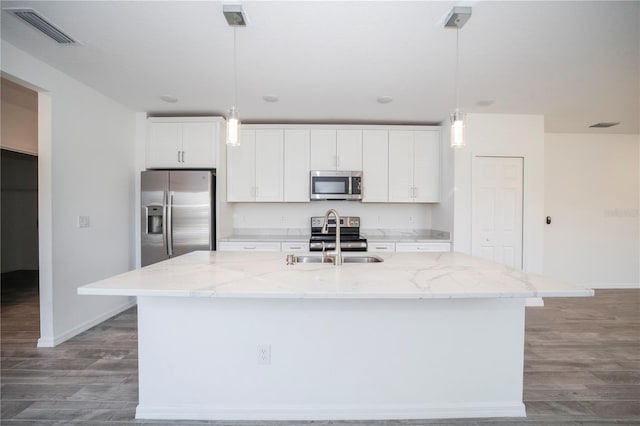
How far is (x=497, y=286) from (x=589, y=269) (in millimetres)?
4752

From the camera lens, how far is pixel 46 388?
2082mm

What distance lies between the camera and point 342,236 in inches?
157

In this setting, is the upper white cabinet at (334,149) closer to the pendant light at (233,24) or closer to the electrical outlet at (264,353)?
the pendant light at (233,24)

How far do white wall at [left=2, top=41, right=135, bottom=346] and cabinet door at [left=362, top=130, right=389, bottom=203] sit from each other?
3.00m

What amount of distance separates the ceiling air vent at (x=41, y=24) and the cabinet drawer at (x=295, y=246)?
2657 mm

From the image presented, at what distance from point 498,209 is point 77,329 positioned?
15.9 ft

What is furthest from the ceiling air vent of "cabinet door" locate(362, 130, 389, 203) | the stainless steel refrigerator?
"cabinet door" locate(362, 130, 389, 203)

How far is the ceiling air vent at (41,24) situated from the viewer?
189 centimetres

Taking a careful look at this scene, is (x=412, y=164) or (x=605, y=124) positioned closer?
(x=412, y=164)

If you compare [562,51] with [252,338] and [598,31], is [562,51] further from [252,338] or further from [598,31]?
[252,338]

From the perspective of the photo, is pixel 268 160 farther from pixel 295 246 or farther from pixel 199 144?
pixel 295 246

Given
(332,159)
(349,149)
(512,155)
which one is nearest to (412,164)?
(349,149)

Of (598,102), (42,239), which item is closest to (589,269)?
(598,102)

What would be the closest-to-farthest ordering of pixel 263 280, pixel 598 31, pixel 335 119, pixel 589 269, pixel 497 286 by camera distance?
pixel 497 286
pixel 263 280
pixel 598 31
pixel 335 119
pixel 589 269
